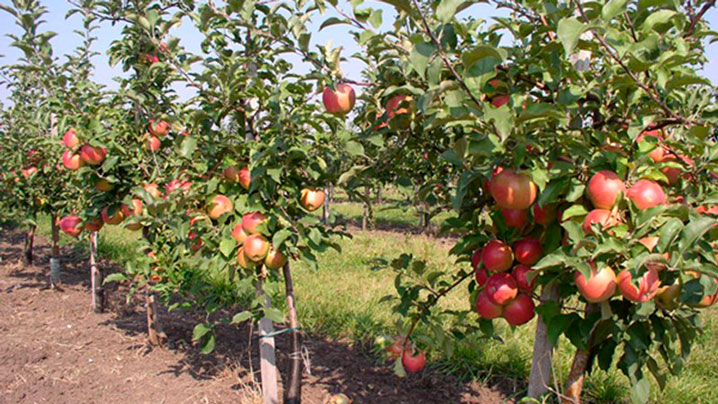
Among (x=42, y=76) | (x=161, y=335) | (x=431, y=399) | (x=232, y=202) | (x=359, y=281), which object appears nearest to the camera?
(x=232, y=202)

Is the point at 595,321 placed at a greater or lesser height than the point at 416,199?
lesser

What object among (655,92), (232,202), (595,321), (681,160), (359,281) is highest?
(655,92)

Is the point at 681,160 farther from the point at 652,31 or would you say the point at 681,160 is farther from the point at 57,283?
the point at 57,283

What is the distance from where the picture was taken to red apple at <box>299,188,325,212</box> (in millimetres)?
2037

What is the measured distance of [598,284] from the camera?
1141 mm

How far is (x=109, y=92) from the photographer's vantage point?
238cm

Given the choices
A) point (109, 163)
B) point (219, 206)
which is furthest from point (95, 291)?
point (219, 206)

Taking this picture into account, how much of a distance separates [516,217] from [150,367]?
281cm

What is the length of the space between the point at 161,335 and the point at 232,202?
2.05 metres

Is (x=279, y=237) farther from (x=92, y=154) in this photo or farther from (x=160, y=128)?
(x=92, y=154)

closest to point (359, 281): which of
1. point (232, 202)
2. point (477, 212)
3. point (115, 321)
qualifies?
point (115, 321)

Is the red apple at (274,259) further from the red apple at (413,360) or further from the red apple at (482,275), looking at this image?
the red apple at (482,275)

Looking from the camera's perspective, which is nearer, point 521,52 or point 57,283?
point 521,52

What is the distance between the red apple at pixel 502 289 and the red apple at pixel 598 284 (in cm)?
33
